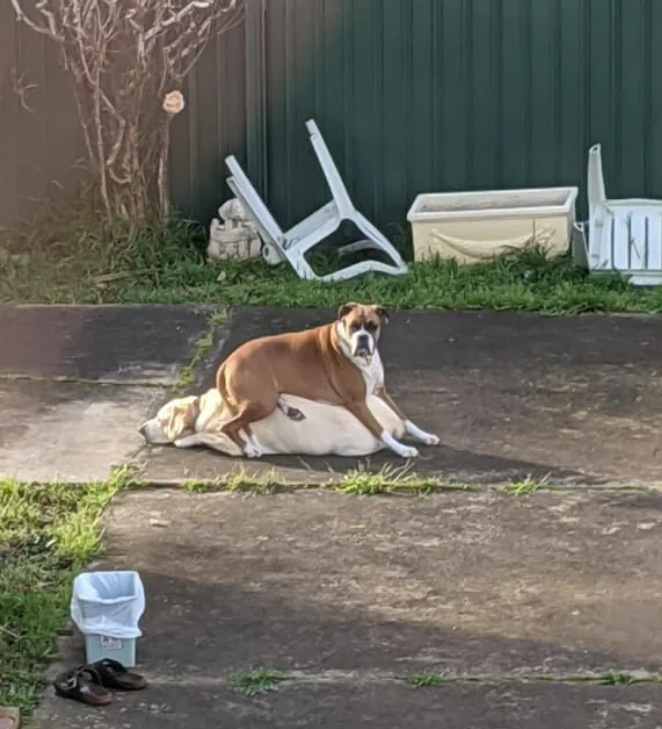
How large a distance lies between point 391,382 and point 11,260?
2.63 metres

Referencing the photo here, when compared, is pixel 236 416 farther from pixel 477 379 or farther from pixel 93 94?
pixel 93 94

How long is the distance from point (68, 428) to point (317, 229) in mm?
2800

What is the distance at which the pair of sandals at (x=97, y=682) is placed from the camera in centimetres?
405

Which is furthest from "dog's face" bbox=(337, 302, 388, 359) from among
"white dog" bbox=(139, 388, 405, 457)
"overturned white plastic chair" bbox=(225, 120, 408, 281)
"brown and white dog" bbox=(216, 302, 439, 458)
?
"overturned white plastic chair" bbox=(225, 120, 408, 281)

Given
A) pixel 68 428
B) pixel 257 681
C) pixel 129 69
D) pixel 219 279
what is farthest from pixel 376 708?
pixel 129 69

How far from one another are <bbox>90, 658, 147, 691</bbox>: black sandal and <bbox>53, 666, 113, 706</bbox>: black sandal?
0.01 m

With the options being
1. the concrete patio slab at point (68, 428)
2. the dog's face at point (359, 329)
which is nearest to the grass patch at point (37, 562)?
the concrete patio slab at point (68, 428)

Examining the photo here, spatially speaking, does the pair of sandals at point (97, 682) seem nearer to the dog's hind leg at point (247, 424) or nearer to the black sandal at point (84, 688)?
the black sandal at point (84, 688)

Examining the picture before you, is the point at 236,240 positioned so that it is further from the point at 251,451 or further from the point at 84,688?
the point at 84,688

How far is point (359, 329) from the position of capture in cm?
583

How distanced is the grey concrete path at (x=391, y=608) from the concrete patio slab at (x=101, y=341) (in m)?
1.58

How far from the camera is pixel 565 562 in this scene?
491 centimetres

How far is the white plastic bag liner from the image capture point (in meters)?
4.22

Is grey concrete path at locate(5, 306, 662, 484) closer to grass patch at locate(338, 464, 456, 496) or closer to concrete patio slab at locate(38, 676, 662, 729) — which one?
grass patch at locate(338, 464, 456, 496)
